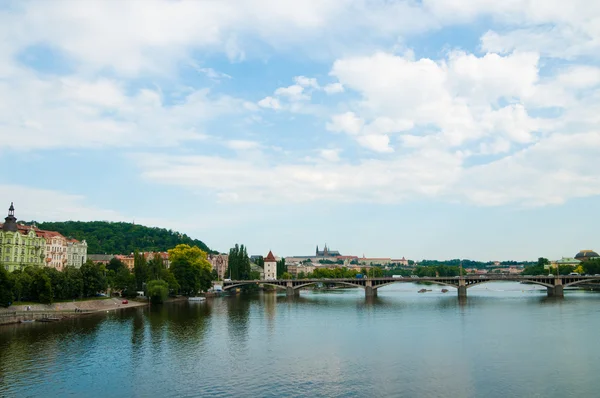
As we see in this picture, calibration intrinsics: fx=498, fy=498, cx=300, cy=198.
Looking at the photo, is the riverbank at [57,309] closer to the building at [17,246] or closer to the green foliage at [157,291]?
the green foliage at [157,291]

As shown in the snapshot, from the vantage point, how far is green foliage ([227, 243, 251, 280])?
465ft

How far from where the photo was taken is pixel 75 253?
341ft

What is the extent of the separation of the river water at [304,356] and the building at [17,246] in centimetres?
1853

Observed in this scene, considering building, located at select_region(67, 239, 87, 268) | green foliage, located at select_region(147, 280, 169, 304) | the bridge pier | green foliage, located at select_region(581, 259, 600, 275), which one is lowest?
the bridge pier

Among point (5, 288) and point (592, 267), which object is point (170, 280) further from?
point (592, 267)

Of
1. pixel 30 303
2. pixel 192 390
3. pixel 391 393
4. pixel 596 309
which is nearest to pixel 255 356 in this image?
pixel 192 390

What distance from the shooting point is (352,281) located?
12019cm

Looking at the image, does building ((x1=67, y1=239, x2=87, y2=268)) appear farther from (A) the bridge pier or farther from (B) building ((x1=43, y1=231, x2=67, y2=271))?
(A) the bridge pier

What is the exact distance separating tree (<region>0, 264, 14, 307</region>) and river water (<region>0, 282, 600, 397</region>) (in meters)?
4.69

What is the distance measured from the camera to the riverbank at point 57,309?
58.4 meters

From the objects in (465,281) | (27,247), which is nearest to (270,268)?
(465,281)

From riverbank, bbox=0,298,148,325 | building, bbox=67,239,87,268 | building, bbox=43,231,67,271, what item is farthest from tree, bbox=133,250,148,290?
building, bbox=67,239,87,268

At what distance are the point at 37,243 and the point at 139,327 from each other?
118 ft

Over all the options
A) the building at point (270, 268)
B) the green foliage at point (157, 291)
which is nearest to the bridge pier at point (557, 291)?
the green foliage at point (157, 291)
